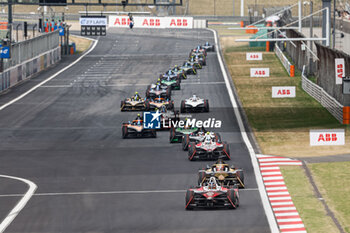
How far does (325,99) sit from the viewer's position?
161 feet

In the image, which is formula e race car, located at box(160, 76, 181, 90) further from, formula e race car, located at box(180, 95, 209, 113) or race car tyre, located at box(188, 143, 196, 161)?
race car tyre, located at box(188, 143, 196, 161)

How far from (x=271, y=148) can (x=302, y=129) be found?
580cm

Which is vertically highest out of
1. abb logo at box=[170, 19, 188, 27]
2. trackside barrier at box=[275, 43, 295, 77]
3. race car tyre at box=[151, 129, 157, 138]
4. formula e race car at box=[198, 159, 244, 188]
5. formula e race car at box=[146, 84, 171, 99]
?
abb logo at box=[170, 19, 188, 27]

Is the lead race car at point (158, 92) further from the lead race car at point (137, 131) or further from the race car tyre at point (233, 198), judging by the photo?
the race car tyre at point (233, 198)

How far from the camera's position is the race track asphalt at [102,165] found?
23237 millimetres

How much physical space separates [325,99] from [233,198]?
2611 cm

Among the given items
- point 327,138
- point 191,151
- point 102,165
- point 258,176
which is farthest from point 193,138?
point 258,176

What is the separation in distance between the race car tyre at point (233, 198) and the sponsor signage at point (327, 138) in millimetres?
8230

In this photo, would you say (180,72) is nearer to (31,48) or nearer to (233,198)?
(31,48)

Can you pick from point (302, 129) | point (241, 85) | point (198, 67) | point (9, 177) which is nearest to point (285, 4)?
point (198, 67)

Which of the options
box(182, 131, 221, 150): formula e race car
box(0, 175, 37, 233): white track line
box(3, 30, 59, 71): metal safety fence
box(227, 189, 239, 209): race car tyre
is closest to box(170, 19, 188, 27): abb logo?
box(3, 30, 59, 71): metal safety fence

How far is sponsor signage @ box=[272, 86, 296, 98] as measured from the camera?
51.3 m

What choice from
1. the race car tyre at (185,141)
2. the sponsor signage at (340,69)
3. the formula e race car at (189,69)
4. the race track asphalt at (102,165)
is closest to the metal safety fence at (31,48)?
the race track asphalt at (102,165)

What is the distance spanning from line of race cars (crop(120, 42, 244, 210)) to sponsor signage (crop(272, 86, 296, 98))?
211 inches
